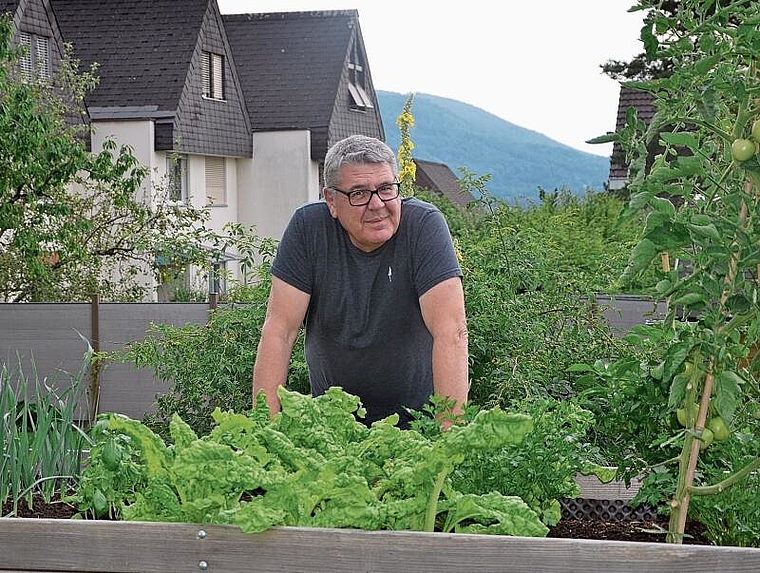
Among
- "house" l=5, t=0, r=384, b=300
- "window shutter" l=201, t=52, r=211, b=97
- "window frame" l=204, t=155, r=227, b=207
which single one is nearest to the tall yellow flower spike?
"house" l=5, t=0, r=384, b=300

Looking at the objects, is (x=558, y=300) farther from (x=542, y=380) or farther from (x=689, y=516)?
(x=689, y=516)

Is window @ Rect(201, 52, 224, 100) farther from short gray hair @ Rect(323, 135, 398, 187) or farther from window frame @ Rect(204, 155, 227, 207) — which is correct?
short gray hair @ Rect(323, 135, 398, 187)

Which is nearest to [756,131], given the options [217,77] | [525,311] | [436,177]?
[525,311]

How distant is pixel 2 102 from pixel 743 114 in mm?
10124

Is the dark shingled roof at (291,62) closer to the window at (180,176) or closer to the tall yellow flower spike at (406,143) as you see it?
the window at (180,176)

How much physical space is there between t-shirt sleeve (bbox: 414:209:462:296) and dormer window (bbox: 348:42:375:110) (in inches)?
1122

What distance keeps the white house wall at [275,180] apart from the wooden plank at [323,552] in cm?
2651

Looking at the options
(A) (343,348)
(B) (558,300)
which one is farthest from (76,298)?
(A) (343,348)

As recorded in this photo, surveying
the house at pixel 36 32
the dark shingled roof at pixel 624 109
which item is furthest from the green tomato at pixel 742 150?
the house at pixel 36 32

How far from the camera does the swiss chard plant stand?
181 cm

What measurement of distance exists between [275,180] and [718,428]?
27.0 m

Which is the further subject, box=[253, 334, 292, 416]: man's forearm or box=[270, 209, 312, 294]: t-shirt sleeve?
box=[270, 209, 312, 294]: t-shirt sleeve

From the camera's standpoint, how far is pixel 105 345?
1207 cm

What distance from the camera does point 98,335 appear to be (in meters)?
12.2
